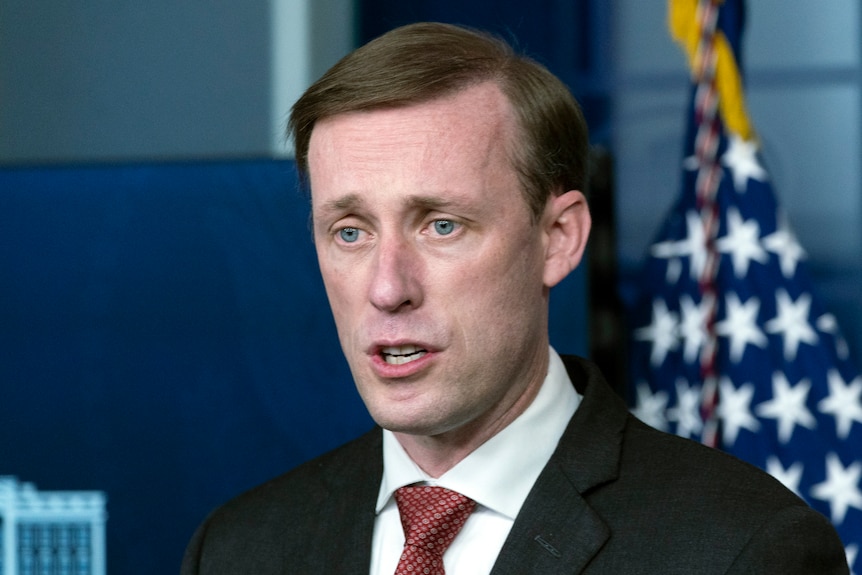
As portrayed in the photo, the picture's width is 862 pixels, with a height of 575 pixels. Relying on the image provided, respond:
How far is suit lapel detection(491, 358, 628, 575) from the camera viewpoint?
1.74m

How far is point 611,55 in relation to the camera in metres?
3.59

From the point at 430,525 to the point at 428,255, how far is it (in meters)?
0.40

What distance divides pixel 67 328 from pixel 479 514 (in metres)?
1.33

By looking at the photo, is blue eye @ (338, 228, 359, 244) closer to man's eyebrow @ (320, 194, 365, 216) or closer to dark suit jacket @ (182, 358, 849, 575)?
man's eyebrow @ (320, 194, 365, 216)

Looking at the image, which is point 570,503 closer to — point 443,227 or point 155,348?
point 443,227

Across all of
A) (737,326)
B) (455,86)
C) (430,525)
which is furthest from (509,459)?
(737,326)

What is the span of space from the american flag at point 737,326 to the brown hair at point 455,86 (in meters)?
1.21

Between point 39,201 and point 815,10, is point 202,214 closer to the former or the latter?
point 39,201

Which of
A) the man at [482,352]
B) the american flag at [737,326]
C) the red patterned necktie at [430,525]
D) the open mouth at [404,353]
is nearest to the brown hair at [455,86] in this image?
the man at [482,352]

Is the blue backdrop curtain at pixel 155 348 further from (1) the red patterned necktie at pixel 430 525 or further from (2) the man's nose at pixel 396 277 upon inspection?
(2) the man's nose at pixel 396 277

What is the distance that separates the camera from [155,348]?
2.80 metres

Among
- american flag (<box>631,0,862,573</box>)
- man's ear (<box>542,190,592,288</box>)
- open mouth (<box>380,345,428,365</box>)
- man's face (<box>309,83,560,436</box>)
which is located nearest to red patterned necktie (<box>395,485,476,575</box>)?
man's face (<box>309,83,560,436</box>)

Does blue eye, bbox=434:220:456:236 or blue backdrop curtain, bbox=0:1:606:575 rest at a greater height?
blue eye, bbox=434:220:456:236

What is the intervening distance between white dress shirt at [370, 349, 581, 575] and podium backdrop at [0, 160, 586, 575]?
894 mm
